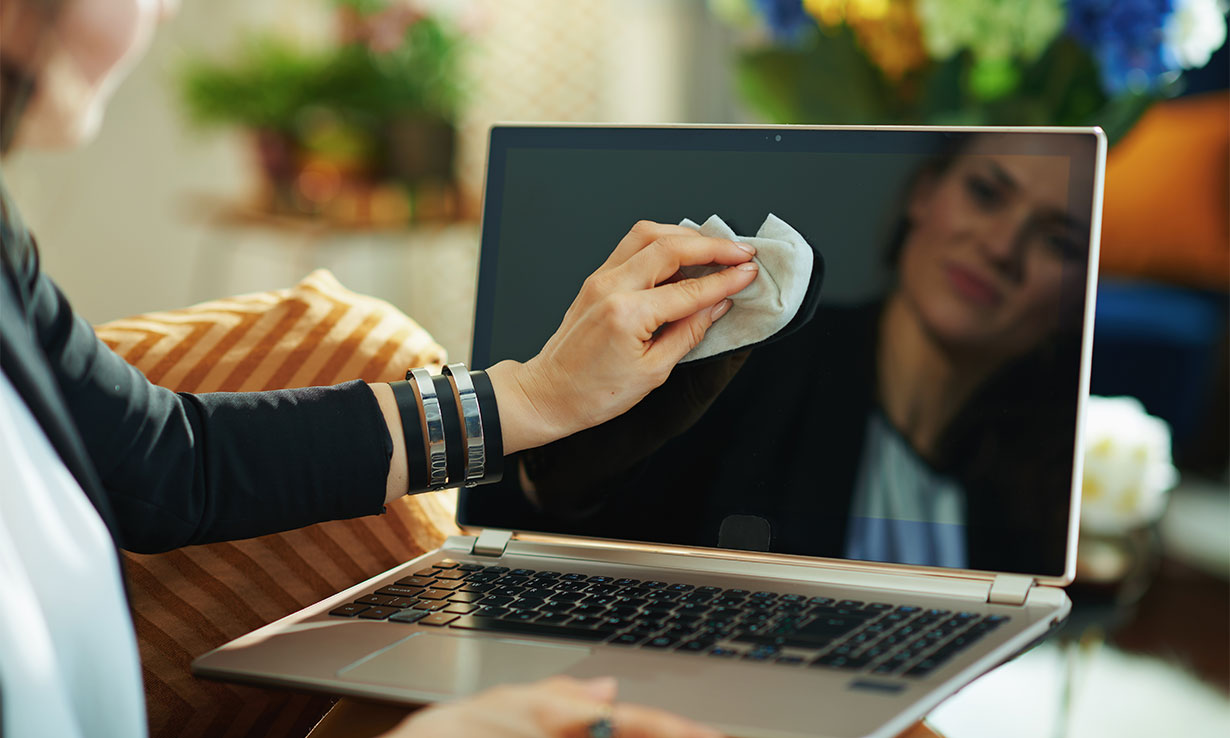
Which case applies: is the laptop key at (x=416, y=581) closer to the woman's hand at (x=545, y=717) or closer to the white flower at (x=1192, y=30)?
the woman's hand at (x=545, y=717)

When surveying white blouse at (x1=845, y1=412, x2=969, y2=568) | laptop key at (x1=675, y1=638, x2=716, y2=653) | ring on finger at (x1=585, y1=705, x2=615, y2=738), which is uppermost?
white blouse at (x1=845, y1=412, x2=969, y2=568)

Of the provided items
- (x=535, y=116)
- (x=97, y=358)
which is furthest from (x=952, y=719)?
(x=535, y=116)

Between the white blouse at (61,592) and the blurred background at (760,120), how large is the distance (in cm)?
90

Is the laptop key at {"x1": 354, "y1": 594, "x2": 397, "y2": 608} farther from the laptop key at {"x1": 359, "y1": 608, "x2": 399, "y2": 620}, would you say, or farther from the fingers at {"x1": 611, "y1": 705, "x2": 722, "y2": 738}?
the fingers at {"x1": 611, "y1": 705, "x2": 722, "y2": 738}

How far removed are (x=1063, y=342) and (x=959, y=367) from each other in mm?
66

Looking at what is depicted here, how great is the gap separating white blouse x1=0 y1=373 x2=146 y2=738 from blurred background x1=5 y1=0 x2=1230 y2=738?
902 millimetres

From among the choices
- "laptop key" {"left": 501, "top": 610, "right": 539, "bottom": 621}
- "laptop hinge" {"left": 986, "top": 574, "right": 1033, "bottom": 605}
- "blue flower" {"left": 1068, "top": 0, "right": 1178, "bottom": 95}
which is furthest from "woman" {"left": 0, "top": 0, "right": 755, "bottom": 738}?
"blue flower" {"left": 1068, "top": 0, "right": 1178, "bottom": 95}

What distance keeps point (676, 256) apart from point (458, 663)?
31cm

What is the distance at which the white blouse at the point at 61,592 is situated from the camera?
49cm

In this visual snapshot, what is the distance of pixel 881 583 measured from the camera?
708 mm

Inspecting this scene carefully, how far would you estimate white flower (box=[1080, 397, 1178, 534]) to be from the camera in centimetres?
114

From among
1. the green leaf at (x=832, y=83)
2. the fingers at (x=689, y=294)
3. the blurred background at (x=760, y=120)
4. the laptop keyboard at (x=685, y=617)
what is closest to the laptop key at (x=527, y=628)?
the laptop keyboard at (x=685, y=617)

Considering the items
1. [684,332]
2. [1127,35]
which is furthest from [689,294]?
[1127,35]

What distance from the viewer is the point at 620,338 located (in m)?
0.71
